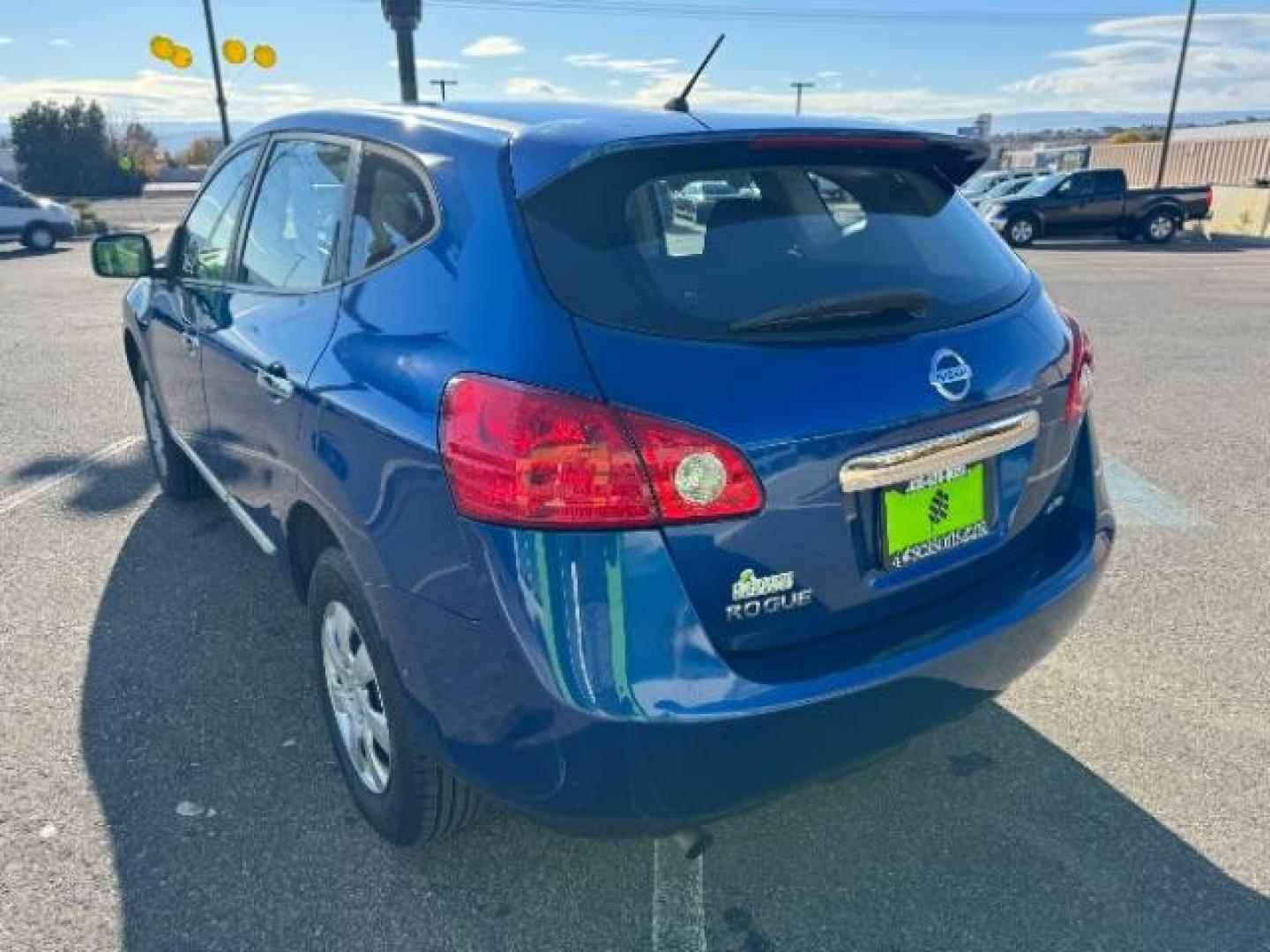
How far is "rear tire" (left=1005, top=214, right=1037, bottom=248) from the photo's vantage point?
2159cm

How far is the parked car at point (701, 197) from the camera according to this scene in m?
2.10

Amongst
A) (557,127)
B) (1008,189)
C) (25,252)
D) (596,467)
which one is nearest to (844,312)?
(596,467)

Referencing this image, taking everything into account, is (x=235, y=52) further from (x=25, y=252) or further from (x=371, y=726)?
(x=371, y=726)

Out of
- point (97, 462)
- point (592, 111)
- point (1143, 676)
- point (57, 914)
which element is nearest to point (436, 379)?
point (592, 111)

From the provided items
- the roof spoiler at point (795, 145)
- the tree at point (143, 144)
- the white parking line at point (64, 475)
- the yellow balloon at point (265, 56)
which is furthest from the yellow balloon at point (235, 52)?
the tree at point (143, 144)

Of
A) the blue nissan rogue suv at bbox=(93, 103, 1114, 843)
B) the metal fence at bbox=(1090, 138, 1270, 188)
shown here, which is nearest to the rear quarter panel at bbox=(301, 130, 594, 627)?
the blue nissan rogue suv at bbox=(93, 103, 1114, 843)

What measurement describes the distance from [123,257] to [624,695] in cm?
312

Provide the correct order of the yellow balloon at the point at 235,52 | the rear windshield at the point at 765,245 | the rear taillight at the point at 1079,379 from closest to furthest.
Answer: the rear windshield at the point at 765,245 < the rear taillight at the point at 1079,379 < the yellow balloon at the point at 235,52

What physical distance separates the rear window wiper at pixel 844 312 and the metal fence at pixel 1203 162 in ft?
104

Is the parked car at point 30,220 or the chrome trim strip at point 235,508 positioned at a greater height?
the chrome trim strip at point 235,508

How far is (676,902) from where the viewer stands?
2189 mm

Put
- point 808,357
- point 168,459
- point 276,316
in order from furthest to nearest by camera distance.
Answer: point 168,459 → point 276,316 → point 808,357

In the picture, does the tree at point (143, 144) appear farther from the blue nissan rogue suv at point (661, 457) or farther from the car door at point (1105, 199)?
the blue nissan rogue suv at point (661, 457)

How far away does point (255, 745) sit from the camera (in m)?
2.78
